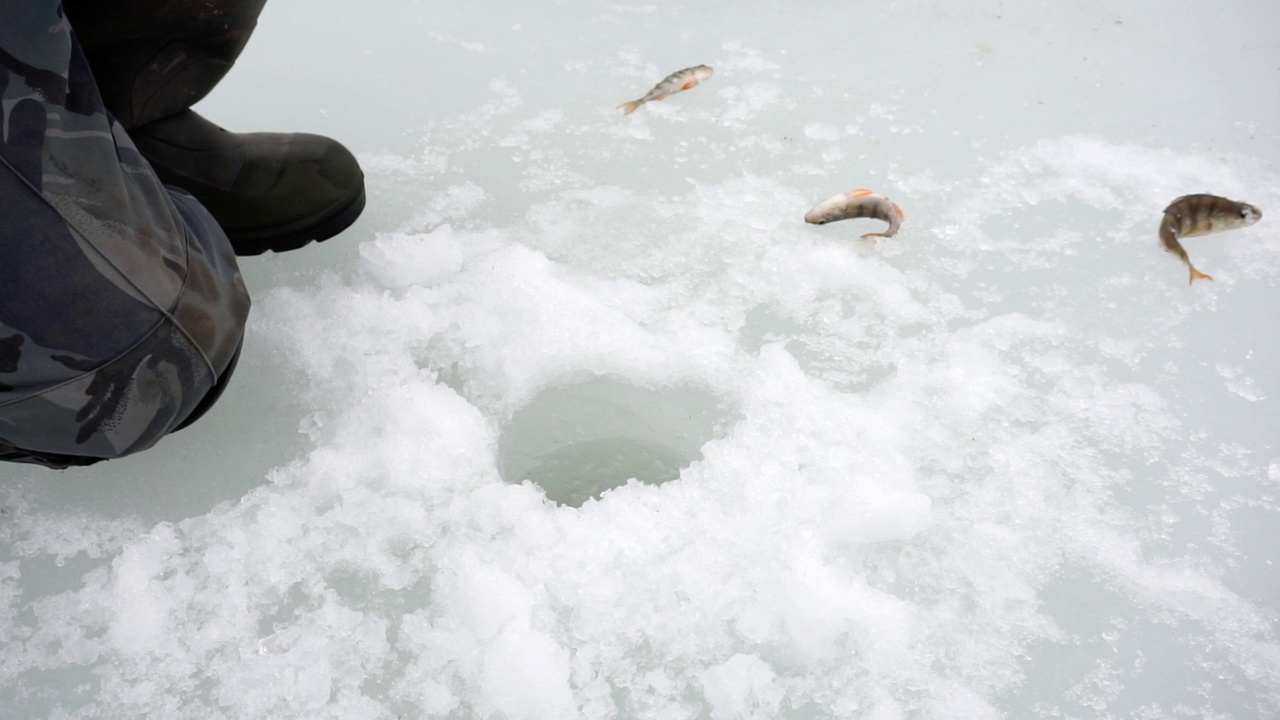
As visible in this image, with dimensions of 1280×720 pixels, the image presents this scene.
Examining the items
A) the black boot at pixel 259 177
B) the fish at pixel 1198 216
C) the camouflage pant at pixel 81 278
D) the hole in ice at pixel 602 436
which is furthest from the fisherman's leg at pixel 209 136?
the fish at pixel 1198 216

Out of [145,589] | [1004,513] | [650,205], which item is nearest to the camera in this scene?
[145,589]

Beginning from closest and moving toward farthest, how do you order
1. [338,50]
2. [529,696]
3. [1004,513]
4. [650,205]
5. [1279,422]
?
[529,696] → [1004,513] → [1279,422] → [650,205] → [338,50]

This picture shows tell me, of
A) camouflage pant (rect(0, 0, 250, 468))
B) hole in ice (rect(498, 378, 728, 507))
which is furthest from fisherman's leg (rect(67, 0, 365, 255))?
hole in ice (rect(498, 378, 728, 507))

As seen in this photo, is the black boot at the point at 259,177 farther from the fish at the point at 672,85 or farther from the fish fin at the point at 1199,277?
the fish fin at the point at 1199,277

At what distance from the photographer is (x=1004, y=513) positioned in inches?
55.7

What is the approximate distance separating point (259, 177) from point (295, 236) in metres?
0.12

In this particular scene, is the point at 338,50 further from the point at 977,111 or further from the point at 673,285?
the point at 977,111

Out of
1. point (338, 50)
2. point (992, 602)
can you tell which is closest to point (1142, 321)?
point (992, 602)

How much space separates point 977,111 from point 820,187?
0.50 m

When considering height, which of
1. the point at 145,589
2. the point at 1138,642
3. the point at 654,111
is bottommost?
the point at 1138,642

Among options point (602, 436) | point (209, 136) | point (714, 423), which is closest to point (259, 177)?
point (209, 136)

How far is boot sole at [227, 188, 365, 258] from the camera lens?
68.9 inches

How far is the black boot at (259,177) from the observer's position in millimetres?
1648

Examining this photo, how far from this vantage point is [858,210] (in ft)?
6.16
